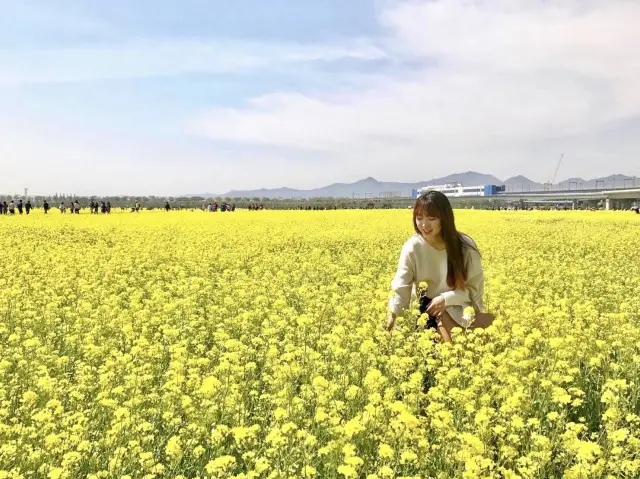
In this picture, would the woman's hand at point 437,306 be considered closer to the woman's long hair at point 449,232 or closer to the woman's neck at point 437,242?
the woman's long hair at point 449,232

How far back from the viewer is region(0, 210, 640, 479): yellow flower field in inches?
132

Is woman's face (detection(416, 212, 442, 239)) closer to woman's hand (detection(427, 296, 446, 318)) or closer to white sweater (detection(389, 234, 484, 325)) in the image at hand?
white sweater (detection(389, 234, 484, 325))

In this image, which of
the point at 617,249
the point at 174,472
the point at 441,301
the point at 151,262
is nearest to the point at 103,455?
the point at 174,472

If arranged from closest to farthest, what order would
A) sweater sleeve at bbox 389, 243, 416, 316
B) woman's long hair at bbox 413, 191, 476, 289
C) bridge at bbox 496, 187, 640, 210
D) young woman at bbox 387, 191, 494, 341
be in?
woman's long hair at bbox 413, 191, 476, 289 → young woman at bbox 387, 191, 494, 341 → sweater sleeve at bbox 389, 243, 416, 316 → bridge at bbox 496, 187, 640, 210

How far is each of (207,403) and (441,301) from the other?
2.48 m

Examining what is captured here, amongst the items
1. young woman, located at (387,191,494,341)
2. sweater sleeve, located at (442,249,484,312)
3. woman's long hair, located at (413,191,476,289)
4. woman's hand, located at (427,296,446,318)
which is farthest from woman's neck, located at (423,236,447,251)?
woman's hand, located at (427,296,446,318)

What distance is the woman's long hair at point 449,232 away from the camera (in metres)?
5.16

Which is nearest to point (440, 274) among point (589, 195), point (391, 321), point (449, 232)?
point (449, 232)

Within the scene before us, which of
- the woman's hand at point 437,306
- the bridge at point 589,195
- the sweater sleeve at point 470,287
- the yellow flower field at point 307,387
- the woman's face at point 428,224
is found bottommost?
the yellow flower field at point 307,387

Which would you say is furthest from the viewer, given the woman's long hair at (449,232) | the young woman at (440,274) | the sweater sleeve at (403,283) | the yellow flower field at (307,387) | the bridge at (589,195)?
the bridge at (589,195)

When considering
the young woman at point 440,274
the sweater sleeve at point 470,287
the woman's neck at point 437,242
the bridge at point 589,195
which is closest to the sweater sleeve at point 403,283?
the young woman at point 440,274

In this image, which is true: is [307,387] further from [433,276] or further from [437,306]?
[433,276]

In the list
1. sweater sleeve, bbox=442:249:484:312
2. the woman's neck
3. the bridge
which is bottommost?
sweater sleeve, bbox=442:249:484:312

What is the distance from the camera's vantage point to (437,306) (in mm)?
5383
